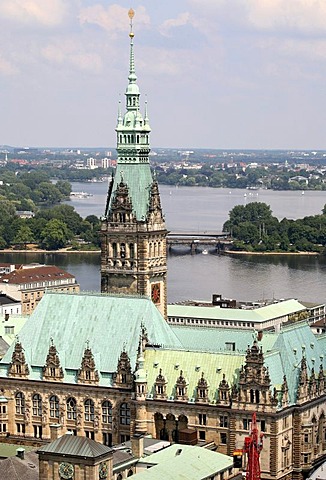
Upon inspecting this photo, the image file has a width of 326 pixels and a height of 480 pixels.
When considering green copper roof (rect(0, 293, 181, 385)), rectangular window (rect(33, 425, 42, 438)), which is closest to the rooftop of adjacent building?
green copper roof (rect(0, 293, 181, 385))

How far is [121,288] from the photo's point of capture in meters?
82.1

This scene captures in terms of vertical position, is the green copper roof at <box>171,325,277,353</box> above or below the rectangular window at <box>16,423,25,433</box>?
above

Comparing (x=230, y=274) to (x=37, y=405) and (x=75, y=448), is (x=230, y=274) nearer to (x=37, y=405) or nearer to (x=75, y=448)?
(x=37, y=405)

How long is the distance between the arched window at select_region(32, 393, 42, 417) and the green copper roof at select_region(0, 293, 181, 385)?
997mm

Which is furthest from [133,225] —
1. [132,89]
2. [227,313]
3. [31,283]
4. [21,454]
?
[31,283]

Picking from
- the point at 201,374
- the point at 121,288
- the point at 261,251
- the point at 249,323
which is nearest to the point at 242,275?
the point at 261,251

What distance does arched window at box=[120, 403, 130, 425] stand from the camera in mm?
72750

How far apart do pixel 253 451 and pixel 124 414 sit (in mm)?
14507

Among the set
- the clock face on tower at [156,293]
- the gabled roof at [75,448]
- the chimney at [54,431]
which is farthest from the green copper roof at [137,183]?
the gabled roof at [75,448]

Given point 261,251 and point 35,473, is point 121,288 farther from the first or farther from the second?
point 261,251

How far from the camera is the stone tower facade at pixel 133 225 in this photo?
82000 mm

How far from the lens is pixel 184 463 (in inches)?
2496

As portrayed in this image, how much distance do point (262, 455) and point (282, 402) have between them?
8.17 ft

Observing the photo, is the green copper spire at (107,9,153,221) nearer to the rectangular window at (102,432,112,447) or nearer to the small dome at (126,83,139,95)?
the small dome at (126,83,139,95)
